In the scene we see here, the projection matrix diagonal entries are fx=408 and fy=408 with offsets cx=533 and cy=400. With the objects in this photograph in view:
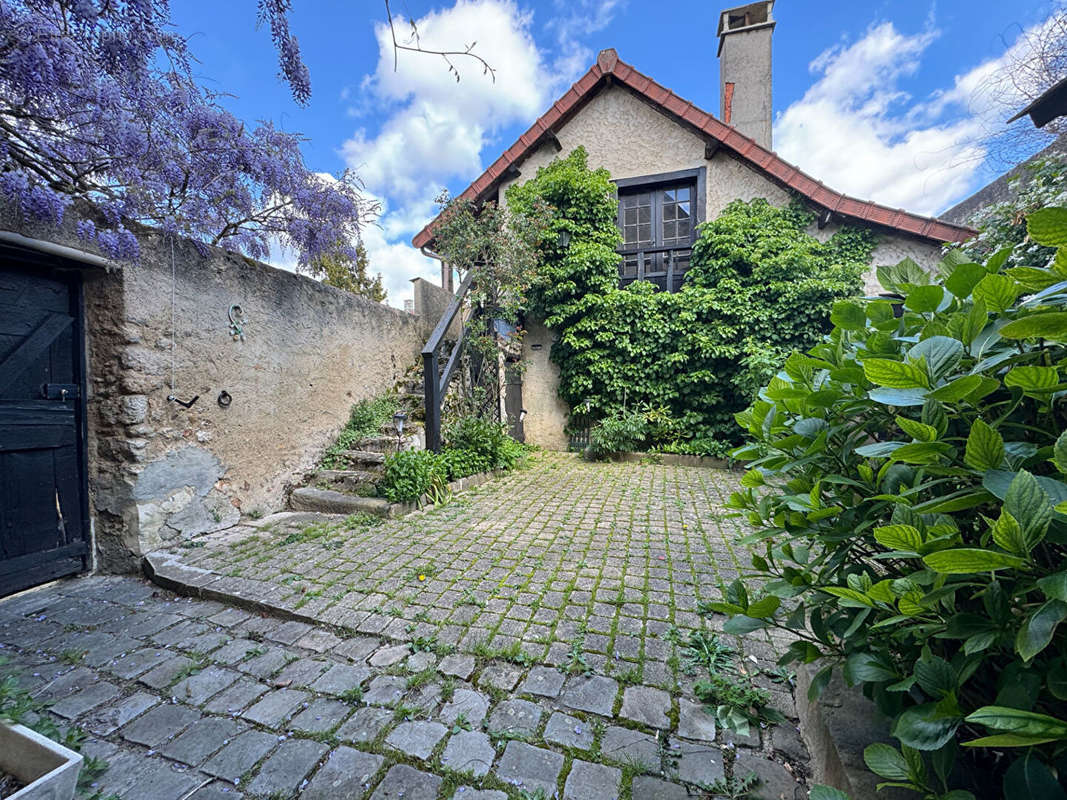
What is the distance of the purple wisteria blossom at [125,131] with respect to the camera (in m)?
1.96

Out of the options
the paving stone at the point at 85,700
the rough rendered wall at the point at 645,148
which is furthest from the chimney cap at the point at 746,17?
the paving stone at the point at 85,700

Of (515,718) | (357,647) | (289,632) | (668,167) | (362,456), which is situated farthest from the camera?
(668,167)

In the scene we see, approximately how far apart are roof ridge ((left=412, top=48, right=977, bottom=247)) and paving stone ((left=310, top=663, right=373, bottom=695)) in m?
5.88

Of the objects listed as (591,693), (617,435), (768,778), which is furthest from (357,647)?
(617,435)

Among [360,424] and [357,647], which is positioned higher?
[360,424]

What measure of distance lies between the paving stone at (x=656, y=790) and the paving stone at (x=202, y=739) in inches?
49.3

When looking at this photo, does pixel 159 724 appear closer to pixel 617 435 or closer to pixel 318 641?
pixel 318 641

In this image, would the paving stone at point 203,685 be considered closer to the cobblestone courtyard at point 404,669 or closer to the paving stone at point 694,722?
the cobblestone courtyard at point 404,669

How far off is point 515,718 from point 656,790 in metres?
0.46

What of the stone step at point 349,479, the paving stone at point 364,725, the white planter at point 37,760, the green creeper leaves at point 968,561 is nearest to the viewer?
the green creeper leaves at point 968,561

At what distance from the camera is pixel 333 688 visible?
4.93 feet

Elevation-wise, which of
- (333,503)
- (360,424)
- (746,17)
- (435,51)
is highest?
(746,17)

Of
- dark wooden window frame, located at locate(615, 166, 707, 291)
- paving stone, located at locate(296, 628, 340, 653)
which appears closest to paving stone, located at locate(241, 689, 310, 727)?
paving stone, located at locate(296, 628, 340, 653)

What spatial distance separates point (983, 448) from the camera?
0.59 meters
